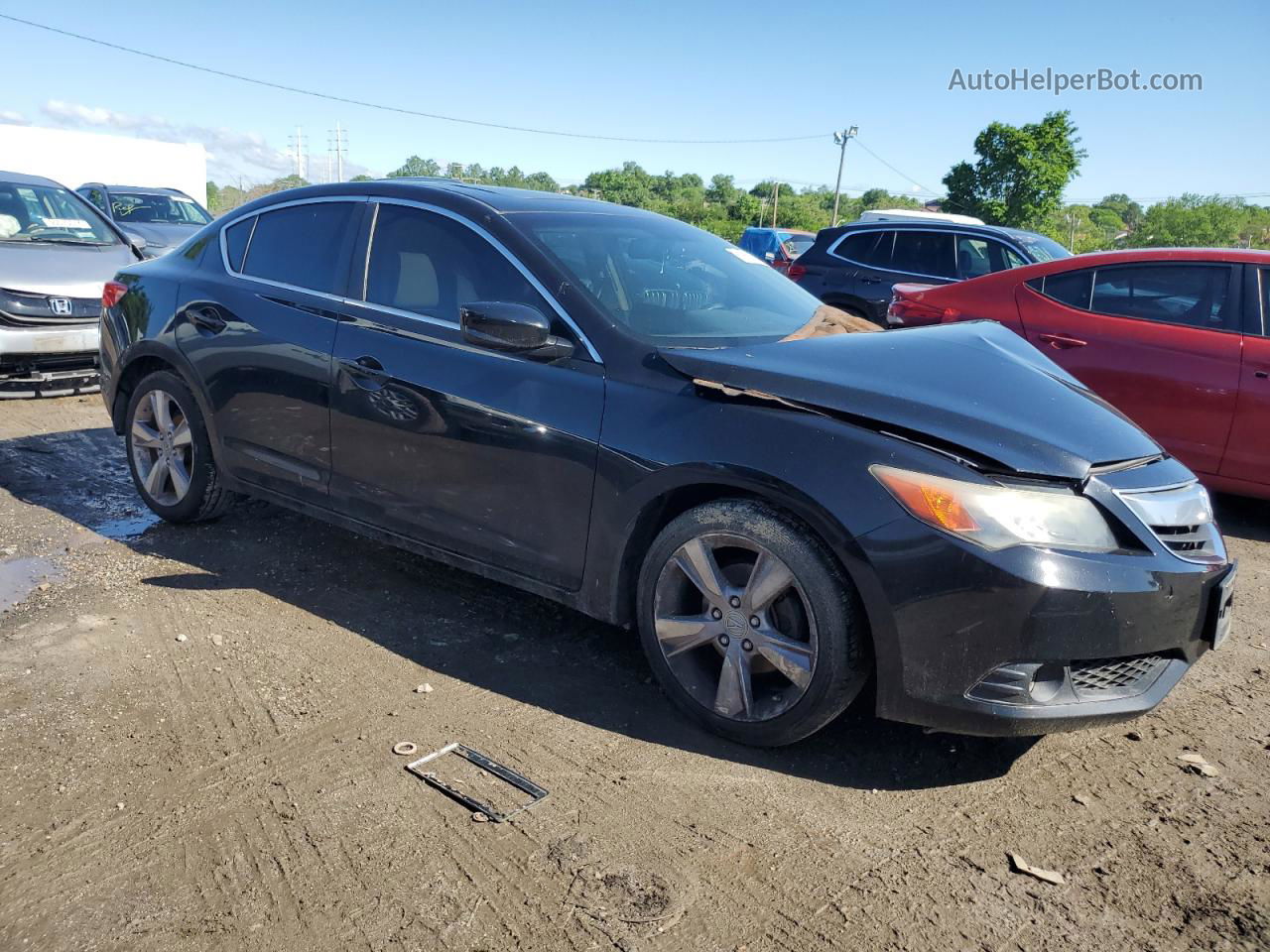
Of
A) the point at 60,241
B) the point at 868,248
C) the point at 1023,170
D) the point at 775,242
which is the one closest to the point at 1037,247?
the point at 868,248

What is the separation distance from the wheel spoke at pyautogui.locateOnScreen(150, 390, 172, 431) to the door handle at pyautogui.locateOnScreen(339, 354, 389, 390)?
147cm

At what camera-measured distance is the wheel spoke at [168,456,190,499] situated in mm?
4887

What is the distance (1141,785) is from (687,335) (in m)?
2.02

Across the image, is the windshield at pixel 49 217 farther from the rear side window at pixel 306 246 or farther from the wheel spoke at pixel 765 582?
the wheel spoke at pixel 765 582

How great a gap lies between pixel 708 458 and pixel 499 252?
1.25 metres

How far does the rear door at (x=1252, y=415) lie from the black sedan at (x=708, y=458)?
226cm

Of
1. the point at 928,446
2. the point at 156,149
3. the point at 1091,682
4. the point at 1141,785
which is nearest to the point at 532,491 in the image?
the point at 928,446

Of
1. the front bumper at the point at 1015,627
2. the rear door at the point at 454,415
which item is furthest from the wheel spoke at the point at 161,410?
the front bumper at the point at 1015,627

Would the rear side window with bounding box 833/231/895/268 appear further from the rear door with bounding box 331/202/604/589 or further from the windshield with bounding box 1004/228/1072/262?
the rear door with bounding box 331/202/604/589

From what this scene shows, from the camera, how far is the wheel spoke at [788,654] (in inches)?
115

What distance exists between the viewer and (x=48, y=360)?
25.2 feet

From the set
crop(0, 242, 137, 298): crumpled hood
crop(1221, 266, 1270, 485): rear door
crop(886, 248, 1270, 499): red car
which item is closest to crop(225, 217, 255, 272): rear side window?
crop(0, 242, 137, 298): crumpled hood

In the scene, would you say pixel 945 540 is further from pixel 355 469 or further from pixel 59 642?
pixel 59 642

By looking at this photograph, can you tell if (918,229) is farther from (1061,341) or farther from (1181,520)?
(1181,520)
